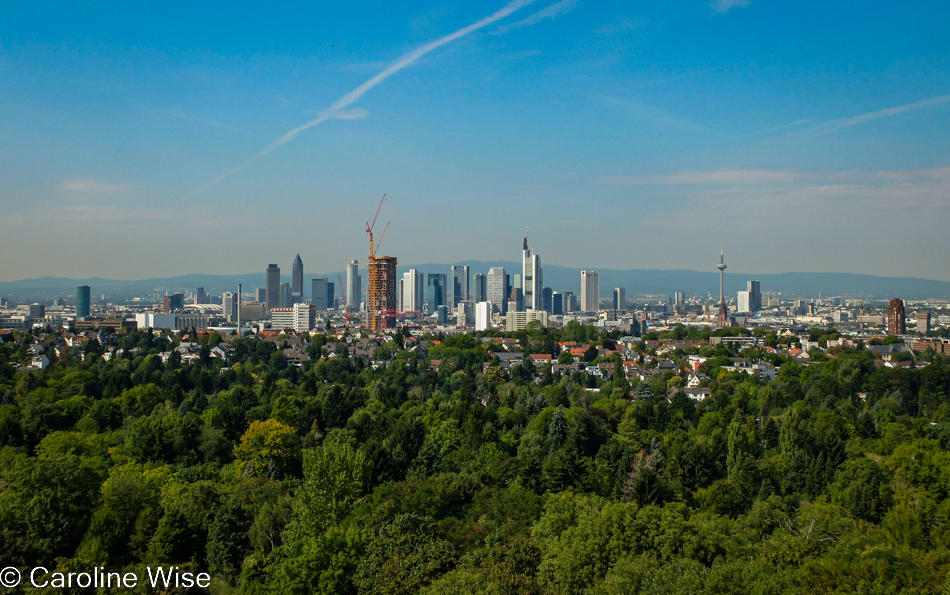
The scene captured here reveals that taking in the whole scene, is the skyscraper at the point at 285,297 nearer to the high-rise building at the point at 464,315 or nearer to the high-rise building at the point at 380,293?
the high-rise building at the point at 464,315

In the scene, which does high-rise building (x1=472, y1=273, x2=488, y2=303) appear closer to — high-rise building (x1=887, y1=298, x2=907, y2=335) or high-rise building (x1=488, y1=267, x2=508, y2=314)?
high-rise building (x1=488, y1=267, x2=508, y2=314)

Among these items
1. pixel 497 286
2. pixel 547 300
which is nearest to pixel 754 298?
pixel 547 300

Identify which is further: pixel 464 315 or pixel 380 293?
pixel 464 315

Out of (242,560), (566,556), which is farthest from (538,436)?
(566,556)

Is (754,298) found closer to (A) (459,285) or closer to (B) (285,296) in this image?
(A) (459,285)

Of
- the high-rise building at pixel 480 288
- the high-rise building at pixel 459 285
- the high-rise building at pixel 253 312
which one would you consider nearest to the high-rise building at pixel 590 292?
the high-rise building at pixel 480 288

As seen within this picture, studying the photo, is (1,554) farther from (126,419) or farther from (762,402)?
(762,402)

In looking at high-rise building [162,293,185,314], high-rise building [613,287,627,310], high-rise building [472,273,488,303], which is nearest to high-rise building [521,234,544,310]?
high-rise building [472,273,488,303]
